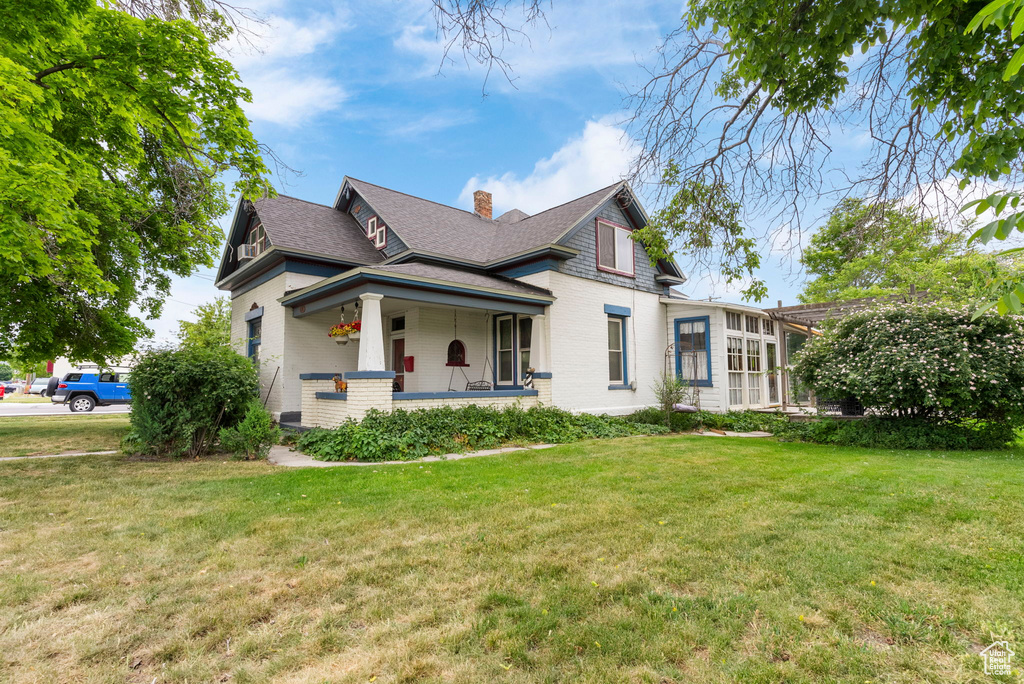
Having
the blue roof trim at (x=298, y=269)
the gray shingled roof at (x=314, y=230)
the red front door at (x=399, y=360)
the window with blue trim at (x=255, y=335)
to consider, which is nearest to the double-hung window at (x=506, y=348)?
the red front door at (x=399, y=360)

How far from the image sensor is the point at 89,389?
73.9 ft

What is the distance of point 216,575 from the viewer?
3479mm

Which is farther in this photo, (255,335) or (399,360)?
(255,335)

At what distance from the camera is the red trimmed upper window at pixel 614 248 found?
13.9m

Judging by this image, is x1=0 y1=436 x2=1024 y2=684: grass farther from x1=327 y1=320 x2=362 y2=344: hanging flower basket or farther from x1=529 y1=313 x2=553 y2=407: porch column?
x1=529 y1=313 x2=553 y2=407: porch column

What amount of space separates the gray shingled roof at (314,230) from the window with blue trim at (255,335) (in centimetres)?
270

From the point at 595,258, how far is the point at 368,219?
22.9 feet

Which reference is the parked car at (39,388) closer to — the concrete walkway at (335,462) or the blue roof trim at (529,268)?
the concrete walkway at (335,462)

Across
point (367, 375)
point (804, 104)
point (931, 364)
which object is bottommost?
point (367, 375)

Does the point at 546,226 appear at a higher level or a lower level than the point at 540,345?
higher

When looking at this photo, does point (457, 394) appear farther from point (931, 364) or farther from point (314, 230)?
point (931, 364)

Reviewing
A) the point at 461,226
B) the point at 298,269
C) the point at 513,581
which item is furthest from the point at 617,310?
the point at 513,581

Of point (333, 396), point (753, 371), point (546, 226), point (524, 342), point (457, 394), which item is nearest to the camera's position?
point (333, 396)

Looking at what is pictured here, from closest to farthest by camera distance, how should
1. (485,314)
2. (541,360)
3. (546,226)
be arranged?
(541,360)
(485,314)
(546,226)
